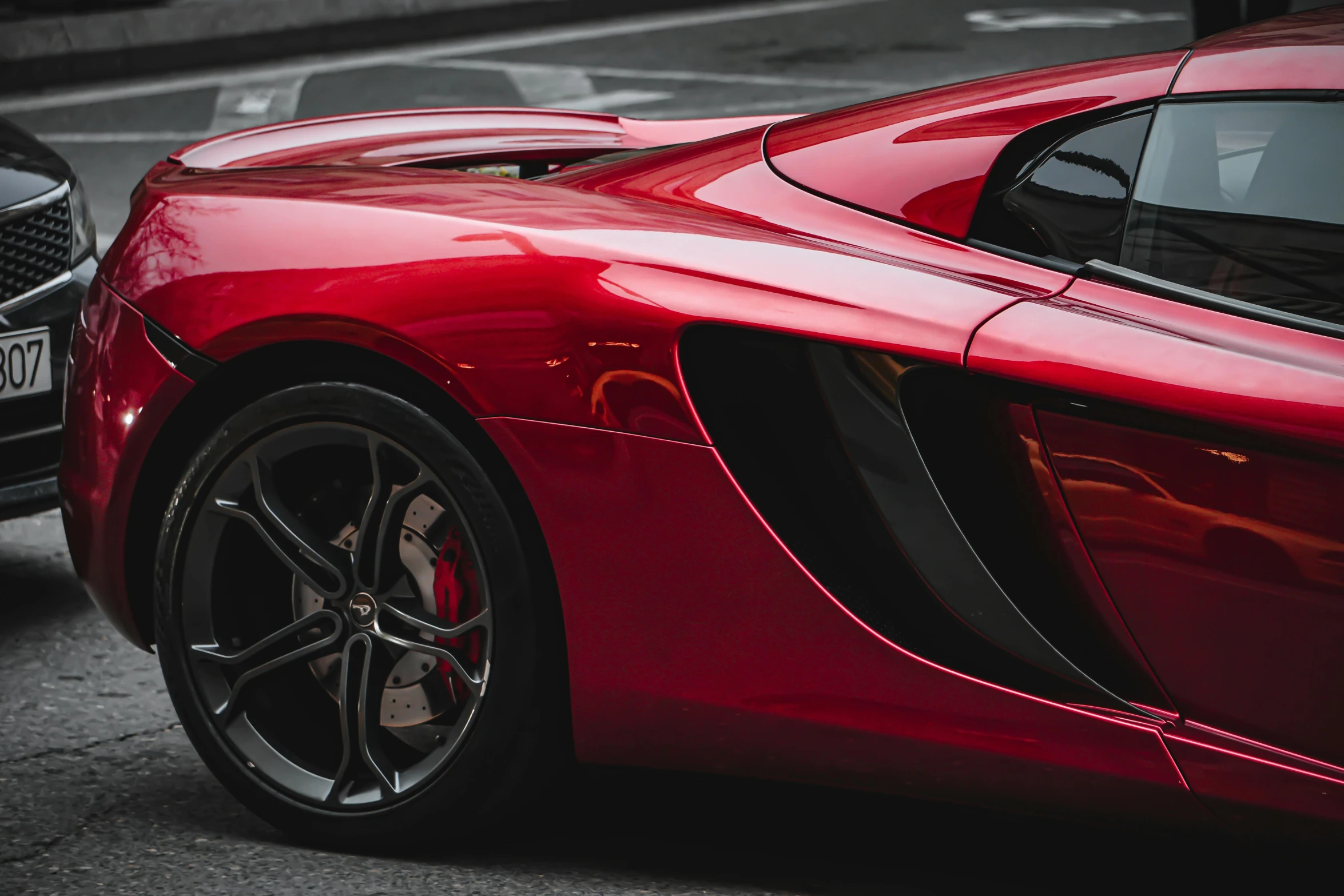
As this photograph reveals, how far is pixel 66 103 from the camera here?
11320 millimetres

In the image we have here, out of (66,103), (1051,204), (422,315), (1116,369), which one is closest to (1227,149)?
(1051,204)

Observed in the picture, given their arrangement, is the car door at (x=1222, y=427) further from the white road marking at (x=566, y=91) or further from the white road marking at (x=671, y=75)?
the white road marking at (x=671, y=75)

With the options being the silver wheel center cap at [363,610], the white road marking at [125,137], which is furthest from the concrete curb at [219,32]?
the silver wheel center cap at [363,610]

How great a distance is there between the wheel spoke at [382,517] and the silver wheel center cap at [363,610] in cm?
1

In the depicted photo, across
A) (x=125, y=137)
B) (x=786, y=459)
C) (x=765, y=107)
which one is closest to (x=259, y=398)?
(x=786, y=459)

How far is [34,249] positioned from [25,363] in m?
0.33

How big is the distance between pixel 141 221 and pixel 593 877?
130cm

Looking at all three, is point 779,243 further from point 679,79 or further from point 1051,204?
point 679,79

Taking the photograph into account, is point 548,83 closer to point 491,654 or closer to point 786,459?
point 491,654

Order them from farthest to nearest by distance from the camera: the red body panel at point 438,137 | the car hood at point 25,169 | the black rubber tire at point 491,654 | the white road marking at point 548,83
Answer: the white road marking at point 548,83, the car hood at point 25,169, the red body panel at point 438,137, the black rubber tire at point 491,654

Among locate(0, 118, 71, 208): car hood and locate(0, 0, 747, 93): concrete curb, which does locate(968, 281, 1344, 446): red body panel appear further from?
locate(0, 0, 747, 93): concrete curb

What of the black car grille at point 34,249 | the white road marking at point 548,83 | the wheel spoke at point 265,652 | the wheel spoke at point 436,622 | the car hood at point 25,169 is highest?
the car hood at point 25,169

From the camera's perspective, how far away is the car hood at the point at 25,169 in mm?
3715

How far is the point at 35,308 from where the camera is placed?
359cm
